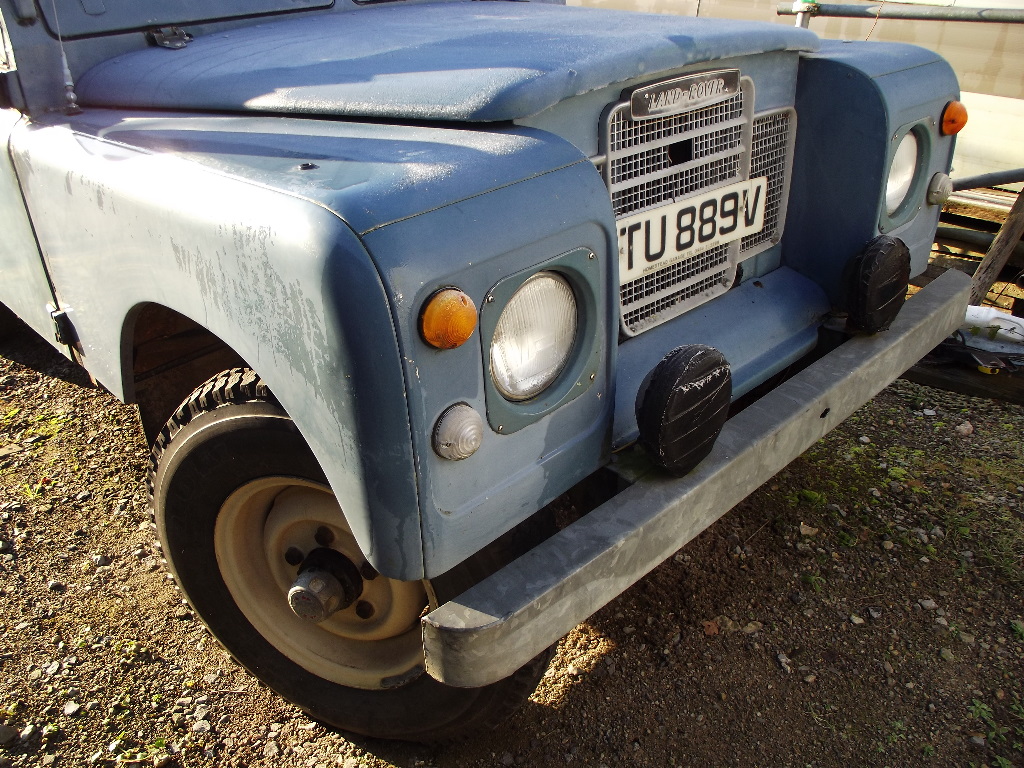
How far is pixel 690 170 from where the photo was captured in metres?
2.11

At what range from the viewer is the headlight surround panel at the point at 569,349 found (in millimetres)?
1473

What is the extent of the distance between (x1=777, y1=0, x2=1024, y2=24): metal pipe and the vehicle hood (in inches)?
95.0

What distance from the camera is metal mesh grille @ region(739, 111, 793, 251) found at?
7.63ft

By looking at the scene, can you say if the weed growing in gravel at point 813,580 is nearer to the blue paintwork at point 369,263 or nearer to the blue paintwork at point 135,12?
the blue paintwork at point 369,263

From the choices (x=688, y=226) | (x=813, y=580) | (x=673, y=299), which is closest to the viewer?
(x=688, y=226)

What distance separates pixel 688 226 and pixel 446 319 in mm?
943

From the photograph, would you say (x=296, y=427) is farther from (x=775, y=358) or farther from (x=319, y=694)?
(x=775, y=358)

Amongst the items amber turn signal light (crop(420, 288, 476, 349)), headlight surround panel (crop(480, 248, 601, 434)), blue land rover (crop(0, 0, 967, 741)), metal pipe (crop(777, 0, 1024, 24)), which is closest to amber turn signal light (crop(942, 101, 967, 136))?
blue land rover (crop(0, 0, 967, 741))

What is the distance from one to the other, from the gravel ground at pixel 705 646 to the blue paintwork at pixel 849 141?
2.81 feet

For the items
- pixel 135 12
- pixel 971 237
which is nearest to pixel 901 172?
pixel 135 12

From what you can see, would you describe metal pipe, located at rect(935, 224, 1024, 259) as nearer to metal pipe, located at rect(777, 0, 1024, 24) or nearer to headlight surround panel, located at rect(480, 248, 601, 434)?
metal pipe, located at rect(777, 0, 1024, 24)

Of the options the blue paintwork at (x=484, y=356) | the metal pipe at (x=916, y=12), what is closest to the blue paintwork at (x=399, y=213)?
the blue paintwork at (x=484, y=356)

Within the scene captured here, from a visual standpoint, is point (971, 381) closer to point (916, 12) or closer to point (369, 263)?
point (916, 12)

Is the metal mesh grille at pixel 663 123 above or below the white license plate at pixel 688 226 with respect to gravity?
above
